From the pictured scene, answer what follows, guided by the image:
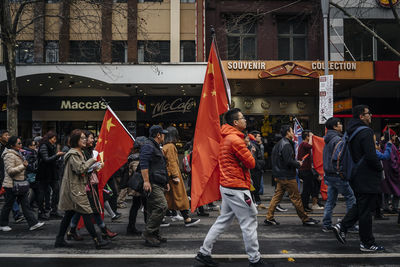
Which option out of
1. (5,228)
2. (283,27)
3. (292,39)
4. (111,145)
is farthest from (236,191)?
(283,27)

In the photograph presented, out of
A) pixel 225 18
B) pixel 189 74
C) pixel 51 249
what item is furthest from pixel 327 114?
pixel 225 18

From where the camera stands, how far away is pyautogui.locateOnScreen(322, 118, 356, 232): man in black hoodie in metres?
6.41

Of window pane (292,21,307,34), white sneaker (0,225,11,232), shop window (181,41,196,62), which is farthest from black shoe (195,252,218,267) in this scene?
window pane (292,21,307,34)

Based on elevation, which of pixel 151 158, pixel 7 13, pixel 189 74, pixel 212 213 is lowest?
pixel 212 213

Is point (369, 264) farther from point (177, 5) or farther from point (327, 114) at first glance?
point (177, 5)

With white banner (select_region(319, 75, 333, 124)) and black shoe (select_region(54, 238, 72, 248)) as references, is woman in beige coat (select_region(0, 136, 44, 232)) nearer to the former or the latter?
black shoe (select_region(54, 238, 72, 248))

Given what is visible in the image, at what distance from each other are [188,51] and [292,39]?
5.72m

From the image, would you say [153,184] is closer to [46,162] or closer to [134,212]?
[134,212]

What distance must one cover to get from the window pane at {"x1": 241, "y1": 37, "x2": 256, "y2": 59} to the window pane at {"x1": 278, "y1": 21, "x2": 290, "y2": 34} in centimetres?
156

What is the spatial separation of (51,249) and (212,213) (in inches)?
160

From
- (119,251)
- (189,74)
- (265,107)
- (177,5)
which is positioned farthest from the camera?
(265,107)

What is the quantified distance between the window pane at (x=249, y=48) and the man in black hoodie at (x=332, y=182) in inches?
496

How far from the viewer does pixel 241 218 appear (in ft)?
14.5

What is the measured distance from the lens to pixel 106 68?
15445 mm
